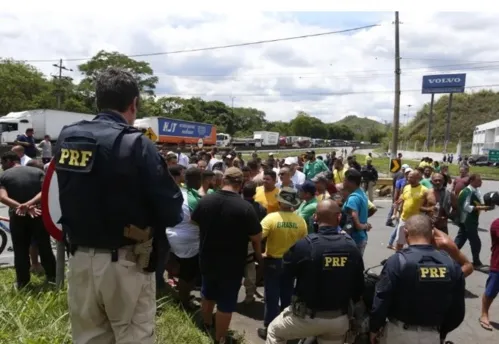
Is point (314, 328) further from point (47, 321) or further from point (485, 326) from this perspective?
point (485, 326)

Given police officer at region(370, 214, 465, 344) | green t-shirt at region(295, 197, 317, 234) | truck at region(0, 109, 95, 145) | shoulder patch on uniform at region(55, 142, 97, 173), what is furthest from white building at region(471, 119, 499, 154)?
shoulder patch on uniform at region(55, 142, 97, 173)

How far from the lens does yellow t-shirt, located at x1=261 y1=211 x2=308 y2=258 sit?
4.39m

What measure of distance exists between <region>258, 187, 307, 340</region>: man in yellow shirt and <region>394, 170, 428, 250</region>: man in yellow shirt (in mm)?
3318

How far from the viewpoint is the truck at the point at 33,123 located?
3206 centimetres

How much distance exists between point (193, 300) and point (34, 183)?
253 centimetres

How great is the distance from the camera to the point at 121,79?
2359 mm

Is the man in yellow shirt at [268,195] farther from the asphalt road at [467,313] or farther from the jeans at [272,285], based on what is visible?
the jeans at [272,285]

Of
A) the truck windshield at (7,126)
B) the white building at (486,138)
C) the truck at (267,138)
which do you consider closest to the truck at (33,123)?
the truck windshield at (7,126)

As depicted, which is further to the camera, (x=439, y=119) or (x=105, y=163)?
(x=439, y=119)

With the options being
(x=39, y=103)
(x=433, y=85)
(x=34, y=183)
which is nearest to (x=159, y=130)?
(x=39, y=103)

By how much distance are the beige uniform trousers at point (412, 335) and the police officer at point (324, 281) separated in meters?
0.36

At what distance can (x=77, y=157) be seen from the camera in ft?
7.33

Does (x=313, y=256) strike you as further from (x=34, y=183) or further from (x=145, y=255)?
(x=34, y=183)

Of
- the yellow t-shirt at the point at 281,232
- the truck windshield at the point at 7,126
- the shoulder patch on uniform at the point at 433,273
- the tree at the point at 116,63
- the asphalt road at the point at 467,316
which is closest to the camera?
the shoulder patch on uniform at the point at 433,273
